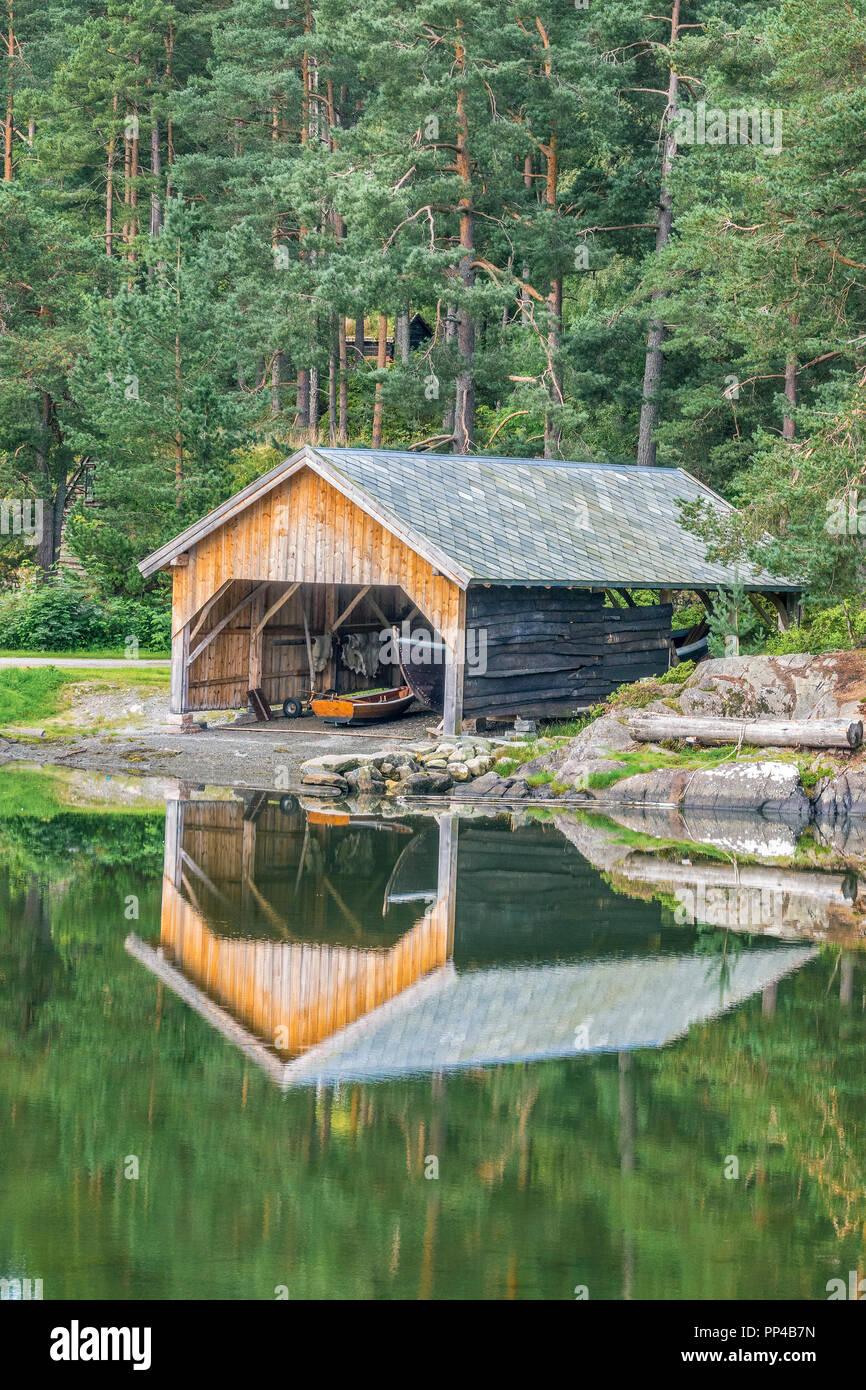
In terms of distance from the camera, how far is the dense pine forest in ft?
98.2

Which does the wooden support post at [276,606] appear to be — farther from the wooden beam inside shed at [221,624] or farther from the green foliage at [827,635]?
the green foliage at [827,635]

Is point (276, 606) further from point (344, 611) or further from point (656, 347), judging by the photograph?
point (656, 347)

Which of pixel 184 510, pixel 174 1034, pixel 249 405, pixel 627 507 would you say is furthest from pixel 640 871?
pixel 249 405

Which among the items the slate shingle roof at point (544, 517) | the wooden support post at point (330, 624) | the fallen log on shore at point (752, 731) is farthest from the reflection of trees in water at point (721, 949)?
the wooden support post at point (330, 624)

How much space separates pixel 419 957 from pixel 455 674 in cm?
1289

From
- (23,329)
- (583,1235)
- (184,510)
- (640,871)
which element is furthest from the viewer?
(23,329)

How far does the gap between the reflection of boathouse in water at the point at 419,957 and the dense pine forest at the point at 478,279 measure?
453 inches

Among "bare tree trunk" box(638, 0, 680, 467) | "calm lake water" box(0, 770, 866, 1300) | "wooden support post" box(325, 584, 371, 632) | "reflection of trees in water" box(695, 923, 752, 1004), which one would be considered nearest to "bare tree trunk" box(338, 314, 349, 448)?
"bare tree trunk" box(638, 0, 680, 467)

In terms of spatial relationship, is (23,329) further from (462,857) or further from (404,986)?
(404,986)

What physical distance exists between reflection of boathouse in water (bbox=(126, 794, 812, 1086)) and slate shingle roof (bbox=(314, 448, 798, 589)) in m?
8.81

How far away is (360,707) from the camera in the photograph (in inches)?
1180

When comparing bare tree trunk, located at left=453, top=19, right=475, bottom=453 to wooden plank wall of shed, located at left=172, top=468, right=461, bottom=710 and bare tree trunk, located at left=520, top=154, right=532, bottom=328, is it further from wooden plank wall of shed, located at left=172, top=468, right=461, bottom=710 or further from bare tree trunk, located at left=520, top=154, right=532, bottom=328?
wooden plank wall of shed, located at left=172, top=468, right=461, bottom=710

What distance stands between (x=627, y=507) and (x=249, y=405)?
11.8 m

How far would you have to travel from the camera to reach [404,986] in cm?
1341
